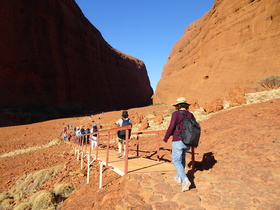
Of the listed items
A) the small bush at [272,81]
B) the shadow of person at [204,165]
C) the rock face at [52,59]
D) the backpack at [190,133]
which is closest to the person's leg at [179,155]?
the backpack at [190,133]

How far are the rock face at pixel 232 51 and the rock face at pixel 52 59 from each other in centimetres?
2205

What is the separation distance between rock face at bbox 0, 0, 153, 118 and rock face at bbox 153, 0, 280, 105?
2205 centimetres

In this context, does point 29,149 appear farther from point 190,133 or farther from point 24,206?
point 190,133

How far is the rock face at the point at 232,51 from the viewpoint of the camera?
2188 cm

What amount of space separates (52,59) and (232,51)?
3181 cm

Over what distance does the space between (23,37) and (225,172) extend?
36.9m

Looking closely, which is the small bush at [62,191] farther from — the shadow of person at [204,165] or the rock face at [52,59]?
the rock face at [52,59]

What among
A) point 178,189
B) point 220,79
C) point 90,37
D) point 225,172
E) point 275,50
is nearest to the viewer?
point 178,189

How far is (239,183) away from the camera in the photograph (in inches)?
134

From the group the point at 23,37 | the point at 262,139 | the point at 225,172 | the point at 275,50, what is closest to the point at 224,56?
the point at 275,50

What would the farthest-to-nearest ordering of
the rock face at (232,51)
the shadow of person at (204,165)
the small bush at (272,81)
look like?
the rock face at (232,51) < the small bush at (272,81) < the shadow of person at (204,165)

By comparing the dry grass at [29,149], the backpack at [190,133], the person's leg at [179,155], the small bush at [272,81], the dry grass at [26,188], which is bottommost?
the dry grass at [26,188]

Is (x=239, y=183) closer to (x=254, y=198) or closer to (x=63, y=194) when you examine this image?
(x=254, y=198)

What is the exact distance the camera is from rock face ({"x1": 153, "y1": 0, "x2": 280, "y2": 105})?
2188 centimetres
